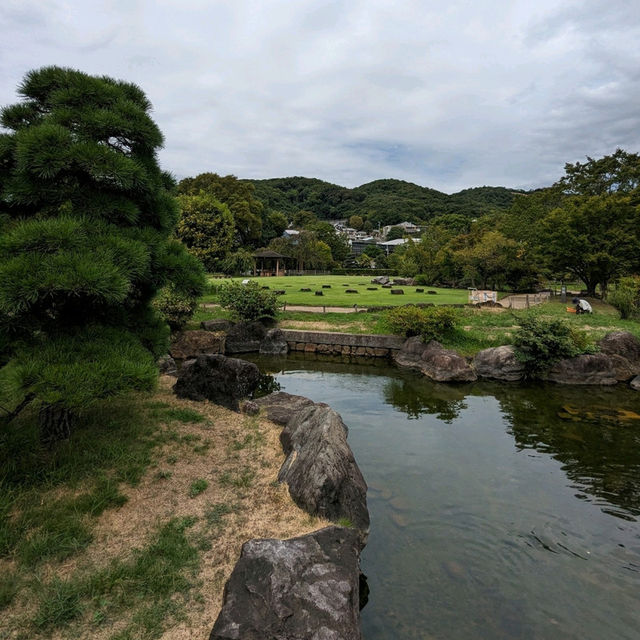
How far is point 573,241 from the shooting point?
25.2 m

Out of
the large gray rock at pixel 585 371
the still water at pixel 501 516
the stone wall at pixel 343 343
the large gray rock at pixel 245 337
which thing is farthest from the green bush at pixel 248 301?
the large gray rock at pixel 585 371

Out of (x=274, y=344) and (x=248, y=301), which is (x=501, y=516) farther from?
(x=248, y=301)

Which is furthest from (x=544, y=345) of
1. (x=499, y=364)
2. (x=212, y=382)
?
(x=212, y=382)

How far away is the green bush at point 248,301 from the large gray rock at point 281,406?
29.7 ft

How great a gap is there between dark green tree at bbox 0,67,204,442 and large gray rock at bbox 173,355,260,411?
292 centimetres

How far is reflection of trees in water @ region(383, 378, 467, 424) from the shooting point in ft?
34.2

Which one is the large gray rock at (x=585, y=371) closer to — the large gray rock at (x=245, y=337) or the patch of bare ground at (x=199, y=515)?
the patch of bare ground at (x=199, y=515)

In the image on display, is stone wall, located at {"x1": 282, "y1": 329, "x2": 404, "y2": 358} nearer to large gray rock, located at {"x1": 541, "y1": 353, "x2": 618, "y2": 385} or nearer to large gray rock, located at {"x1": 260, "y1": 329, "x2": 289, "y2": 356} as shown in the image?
large gray rock, located at {"x1": 260, "y1": 329, "x2": 289, "y2": 356}

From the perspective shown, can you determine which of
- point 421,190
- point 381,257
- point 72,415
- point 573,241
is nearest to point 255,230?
point 381,257

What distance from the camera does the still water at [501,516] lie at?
409 centimetres

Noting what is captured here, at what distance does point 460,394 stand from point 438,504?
6352mm

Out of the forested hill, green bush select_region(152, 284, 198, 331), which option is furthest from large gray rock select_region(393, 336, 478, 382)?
the forested hill

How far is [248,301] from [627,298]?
17.5m

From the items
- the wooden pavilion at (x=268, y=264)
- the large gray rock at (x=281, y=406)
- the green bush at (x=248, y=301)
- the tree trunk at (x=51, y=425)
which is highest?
the wooden pavilion at (x=268, y=264)
